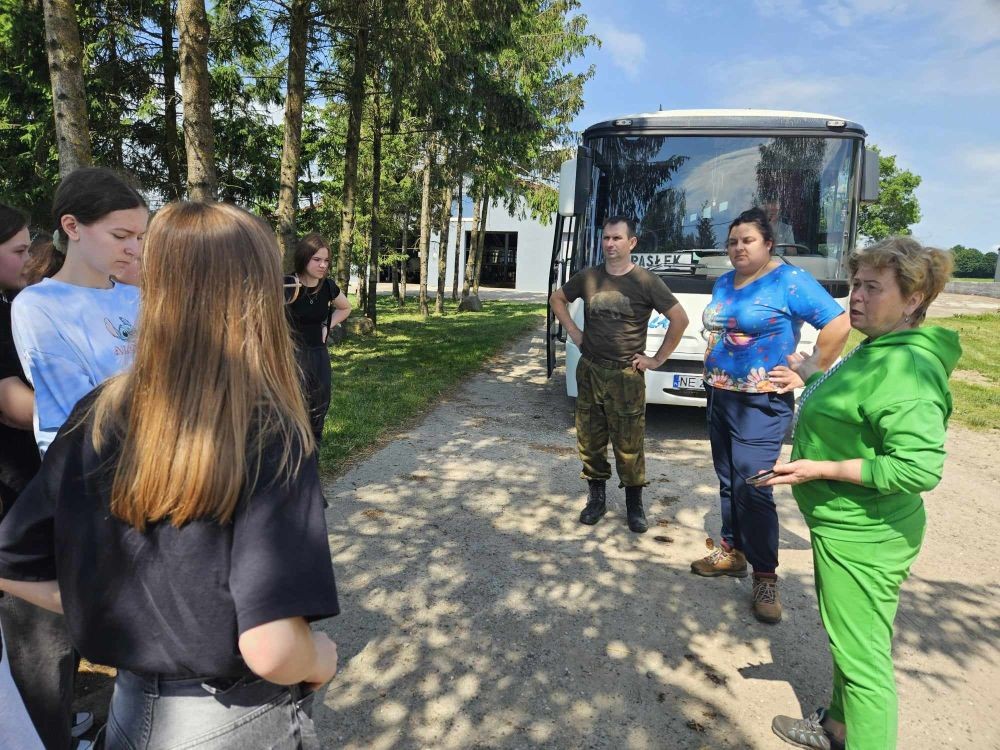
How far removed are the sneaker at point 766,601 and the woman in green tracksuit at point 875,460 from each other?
1080 mm

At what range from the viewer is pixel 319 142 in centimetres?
1838

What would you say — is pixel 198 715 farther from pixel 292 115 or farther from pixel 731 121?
pixel 292 115

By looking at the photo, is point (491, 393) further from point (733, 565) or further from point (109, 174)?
point (109, 174)

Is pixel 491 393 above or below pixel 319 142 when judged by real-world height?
below

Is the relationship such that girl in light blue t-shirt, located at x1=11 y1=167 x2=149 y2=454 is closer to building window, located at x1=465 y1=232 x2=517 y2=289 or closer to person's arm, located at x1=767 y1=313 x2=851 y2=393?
person's arm, located at x1=767 y1=313 x2=851 y2=393

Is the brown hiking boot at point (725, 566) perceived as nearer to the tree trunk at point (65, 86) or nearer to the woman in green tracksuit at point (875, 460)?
the woman in green tracksuit at point (875, 460)

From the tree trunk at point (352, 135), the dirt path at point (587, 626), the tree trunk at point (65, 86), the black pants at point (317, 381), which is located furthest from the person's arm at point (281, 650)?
the tree trunk at point (352, 135)

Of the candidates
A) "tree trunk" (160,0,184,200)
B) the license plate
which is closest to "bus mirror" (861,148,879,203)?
the license plate

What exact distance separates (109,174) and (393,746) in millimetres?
2232

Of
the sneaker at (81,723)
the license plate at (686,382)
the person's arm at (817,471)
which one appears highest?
the person's arm at (817,471)

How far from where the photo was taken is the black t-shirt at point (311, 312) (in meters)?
4.47

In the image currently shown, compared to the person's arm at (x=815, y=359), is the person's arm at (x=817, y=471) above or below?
below

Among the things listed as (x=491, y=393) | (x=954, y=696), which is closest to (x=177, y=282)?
(x=954, y=696)

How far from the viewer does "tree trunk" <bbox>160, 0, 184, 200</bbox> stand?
38.0 feet
